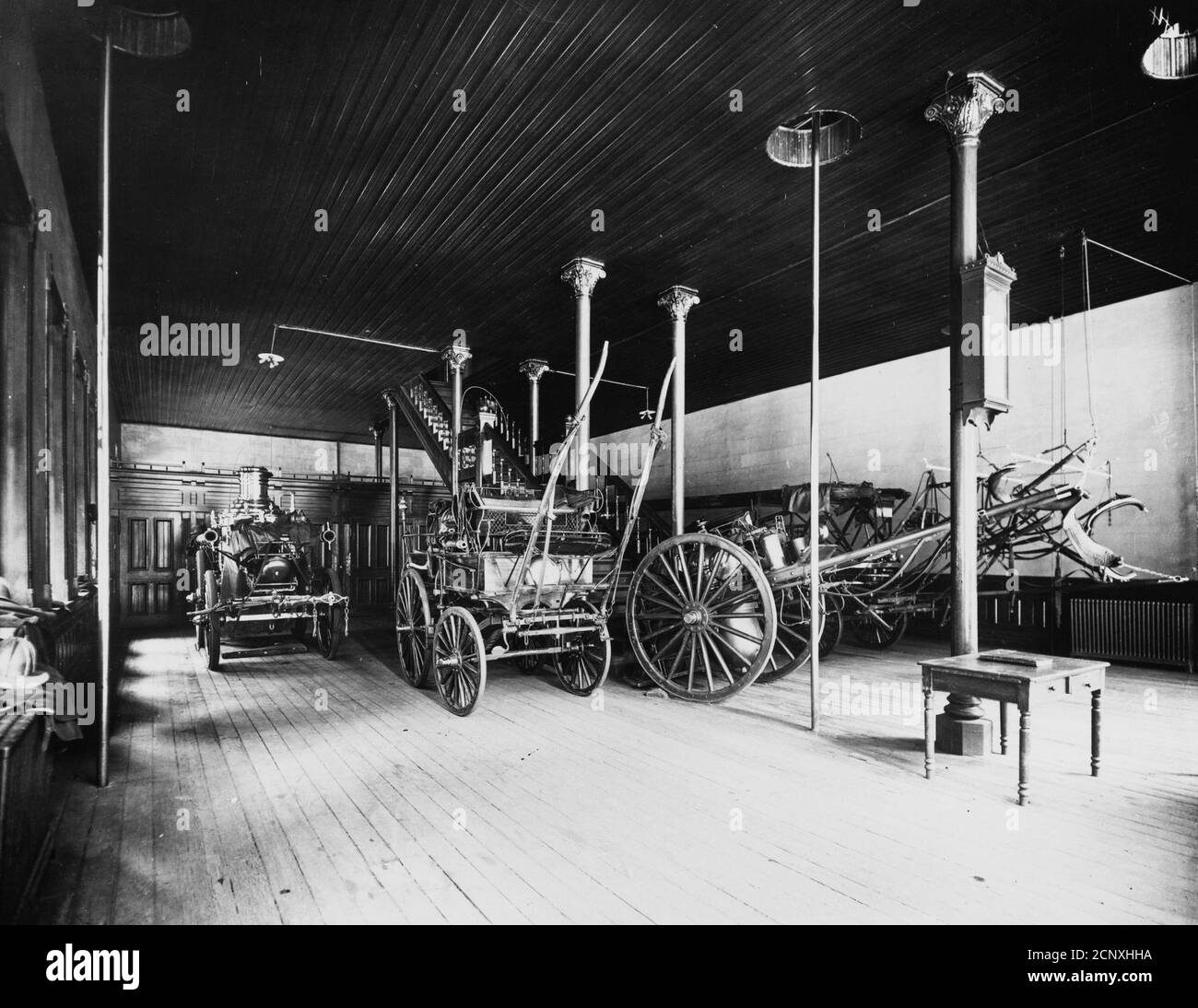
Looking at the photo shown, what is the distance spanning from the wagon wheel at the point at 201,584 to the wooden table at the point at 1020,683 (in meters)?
7.36

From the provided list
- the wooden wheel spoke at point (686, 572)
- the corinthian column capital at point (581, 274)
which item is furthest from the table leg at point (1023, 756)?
the corinthian column capital at point (581, 274)

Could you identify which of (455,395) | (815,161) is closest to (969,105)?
(815,161)

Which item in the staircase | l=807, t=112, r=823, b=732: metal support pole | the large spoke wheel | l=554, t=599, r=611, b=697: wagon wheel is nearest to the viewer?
l=807, t=112, r=823, b=732: metal support pole

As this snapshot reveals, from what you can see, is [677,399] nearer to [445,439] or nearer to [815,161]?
[815,161]

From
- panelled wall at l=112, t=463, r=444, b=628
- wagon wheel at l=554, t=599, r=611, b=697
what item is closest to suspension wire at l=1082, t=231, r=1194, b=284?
wagon wheel at l=554, t=599, r=611, b=697

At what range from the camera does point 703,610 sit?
5.41m

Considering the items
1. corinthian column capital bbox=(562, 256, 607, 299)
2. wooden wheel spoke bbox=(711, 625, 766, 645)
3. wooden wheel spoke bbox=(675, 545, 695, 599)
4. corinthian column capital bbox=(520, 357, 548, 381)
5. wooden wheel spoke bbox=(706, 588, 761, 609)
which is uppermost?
corinthian column capital bbox=(562, 256, 607, 299)

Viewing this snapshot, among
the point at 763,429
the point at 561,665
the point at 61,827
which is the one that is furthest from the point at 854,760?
the point at 763,429

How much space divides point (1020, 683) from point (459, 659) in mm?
3636

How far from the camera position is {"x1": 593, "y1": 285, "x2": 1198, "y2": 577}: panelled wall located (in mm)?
7750

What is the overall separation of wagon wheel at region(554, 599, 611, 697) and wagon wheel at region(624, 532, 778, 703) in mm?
290

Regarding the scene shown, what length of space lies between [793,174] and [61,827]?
6.23 metres

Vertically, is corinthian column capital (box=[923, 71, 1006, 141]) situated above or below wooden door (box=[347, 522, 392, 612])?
above

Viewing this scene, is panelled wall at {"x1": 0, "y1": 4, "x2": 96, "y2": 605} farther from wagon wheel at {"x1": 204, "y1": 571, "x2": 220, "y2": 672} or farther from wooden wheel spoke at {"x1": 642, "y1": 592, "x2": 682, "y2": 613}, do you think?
wooden wheel spoke at {"x1": 642, "y1": 592, "x2": 682, "y2": 613}
